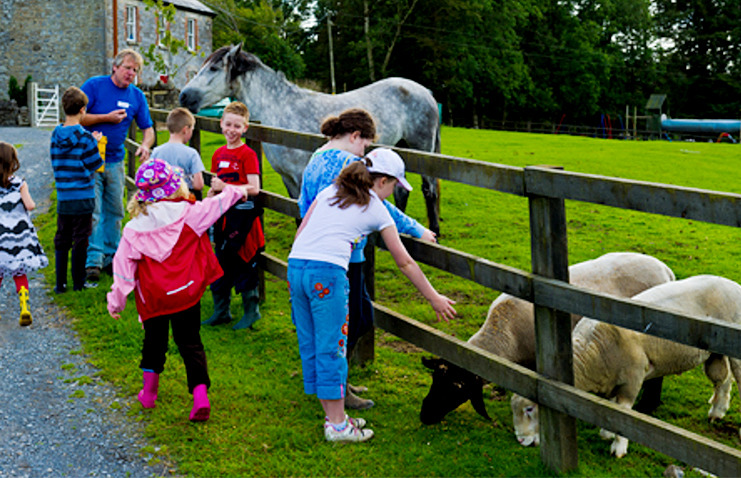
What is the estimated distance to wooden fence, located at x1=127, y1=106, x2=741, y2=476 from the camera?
338cm

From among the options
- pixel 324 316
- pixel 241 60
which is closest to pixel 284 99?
pixel 241 60

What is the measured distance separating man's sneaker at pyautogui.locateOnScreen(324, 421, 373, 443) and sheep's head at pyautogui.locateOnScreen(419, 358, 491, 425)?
48cm

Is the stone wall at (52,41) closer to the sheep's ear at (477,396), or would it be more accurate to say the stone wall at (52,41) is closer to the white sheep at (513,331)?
the white sheep at (513,331)

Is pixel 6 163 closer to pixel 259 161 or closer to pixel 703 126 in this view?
pixel 259 161

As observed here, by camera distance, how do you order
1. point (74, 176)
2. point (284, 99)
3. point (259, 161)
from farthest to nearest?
point (284, 99) < point (74, 176) < point (259, 161)

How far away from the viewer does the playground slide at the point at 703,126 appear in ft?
160

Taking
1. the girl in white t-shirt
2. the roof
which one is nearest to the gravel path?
the girl in white t-shirt

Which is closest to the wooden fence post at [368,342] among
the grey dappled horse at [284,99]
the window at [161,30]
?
the grey dappled horse at [284,99]

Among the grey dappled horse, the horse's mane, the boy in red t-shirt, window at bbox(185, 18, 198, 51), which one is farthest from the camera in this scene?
window at bbox(185, 18, 198, 51)

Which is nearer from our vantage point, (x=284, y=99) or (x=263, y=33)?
(x=284, y=99)

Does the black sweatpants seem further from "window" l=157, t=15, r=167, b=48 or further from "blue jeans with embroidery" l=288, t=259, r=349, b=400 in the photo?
"window" l=157, t=15, r=167, b=48

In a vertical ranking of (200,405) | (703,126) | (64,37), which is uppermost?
(64,37)

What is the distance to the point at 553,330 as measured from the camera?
404 cm

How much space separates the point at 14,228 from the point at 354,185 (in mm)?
3927
